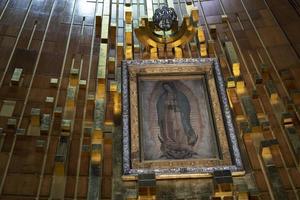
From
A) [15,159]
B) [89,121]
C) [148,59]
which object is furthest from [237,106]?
[15,159]

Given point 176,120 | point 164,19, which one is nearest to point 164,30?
point 164,19

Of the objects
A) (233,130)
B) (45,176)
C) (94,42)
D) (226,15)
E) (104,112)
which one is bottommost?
(45,176)

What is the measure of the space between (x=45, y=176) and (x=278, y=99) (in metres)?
1.89

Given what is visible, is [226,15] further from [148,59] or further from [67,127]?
[67,127]

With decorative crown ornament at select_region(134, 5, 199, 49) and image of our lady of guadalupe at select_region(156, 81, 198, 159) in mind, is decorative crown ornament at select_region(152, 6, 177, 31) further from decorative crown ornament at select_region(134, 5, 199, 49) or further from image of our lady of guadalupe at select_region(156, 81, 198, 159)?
image of our lady of guadalupe at select_region(156, 81, 198, 159)

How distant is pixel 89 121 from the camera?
341 cm

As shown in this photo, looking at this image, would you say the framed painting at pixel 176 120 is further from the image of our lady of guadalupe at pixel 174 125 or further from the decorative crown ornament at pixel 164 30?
the decorative crown ornament at pixel 164 30

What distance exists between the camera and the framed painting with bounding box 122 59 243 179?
3166mm

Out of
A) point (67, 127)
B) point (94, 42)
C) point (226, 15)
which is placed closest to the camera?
point (67, 127)

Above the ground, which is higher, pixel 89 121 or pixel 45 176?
pixel 89 121

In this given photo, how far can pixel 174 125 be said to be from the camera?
341 centimetres

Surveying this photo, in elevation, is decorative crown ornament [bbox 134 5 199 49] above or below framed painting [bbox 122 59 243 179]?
above

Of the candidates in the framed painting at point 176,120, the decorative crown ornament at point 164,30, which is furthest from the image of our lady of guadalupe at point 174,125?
the decorative crown ornament at point 164,30

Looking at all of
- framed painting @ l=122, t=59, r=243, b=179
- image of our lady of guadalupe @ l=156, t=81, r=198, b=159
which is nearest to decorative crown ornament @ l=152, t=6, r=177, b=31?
framed painting @ l=122, t=59, r=243, b=179
